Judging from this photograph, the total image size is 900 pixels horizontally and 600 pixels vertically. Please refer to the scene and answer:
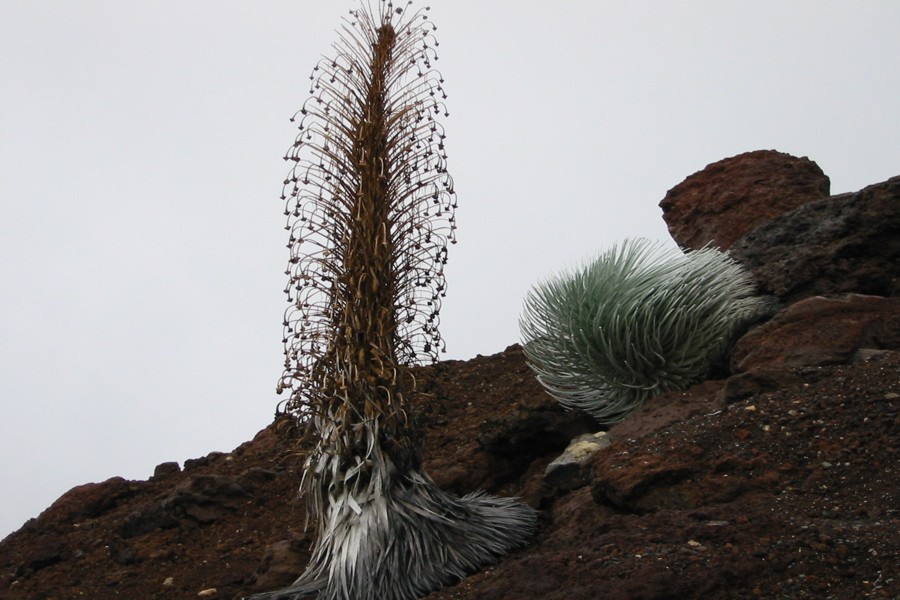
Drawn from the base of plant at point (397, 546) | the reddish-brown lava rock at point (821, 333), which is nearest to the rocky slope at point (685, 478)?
the reddish-brown lava rock at point (821, 333)

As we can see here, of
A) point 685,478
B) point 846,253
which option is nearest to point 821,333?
point 846,253

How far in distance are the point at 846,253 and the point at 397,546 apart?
3261 millimetres

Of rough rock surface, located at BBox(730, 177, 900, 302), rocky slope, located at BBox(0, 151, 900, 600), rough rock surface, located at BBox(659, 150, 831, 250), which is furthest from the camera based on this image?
rough rock surface, located at BBox(659, 150, 831, 250)

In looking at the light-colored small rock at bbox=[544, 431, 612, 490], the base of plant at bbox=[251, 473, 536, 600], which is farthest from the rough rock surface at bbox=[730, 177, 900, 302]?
the base of plant at bbox=[251, 473, 536, 600]

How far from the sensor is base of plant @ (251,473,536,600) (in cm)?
486

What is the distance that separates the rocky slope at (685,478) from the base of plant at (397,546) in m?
0.17

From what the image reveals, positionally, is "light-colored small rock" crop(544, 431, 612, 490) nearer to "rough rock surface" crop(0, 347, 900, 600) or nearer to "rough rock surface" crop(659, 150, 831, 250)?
"rough rock surface" crop(0, 347, 900, 600)

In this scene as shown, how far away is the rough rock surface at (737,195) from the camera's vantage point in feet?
26.4

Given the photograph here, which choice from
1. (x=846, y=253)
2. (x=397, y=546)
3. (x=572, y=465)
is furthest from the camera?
(x=846, y=253)

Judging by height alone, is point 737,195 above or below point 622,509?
above

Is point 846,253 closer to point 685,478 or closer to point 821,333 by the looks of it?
point 821,333

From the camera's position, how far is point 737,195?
26.7 feet

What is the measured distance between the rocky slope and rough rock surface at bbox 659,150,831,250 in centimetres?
1

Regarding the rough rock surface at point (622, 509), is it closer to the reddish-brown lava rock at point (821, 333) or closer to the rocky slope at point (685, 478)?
the rocky slope at point (685, 478)
